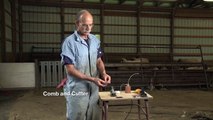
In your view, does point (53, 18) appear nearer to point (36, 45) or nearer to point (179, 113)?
point (36, 45)

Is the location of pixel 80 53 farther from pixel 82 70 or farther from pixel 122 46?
pixel 122 46

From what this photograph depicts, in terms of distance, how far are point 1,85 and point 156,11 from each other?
7.42 meters

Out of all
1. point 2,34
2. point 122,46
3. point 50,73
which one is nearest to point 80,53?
point 50,73

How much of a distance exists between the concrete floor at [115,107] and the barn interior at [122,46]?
26 mm

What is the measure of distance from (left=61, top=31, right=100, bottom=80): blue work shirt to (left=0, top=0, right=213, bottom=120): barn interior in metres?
3.79

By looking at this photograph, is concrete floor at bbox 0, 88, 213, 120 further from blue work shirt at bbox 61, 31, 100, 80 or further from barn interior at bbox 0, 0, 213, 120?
blue work shirt at bbox 61, 31, 100, 80

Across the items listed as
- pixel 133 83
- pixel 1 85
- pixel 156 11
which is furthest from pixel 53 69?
pixel 156 11

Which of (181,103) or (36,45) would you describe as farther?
(36,45)

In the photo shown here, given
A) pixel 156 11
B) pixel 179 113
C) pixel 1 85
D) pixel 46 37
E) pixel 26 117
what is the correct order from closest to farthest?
1. pixel 26 117
2. pixel 179 113
3. pixel 1 85
4. pixel 46 37
5. pixel 156 11

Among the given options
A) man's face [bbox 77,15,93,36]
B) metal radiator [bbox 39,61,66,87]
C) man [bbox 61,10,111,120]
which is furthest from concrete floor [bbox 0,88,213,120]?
man's face [bbox 77,15,93,36]

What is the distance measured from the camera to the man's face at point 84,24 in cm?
188

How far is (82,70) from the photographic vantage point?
6.34ft

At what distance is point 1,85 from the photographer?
291 inches

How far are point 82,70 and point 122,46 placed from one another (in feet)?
22.8
